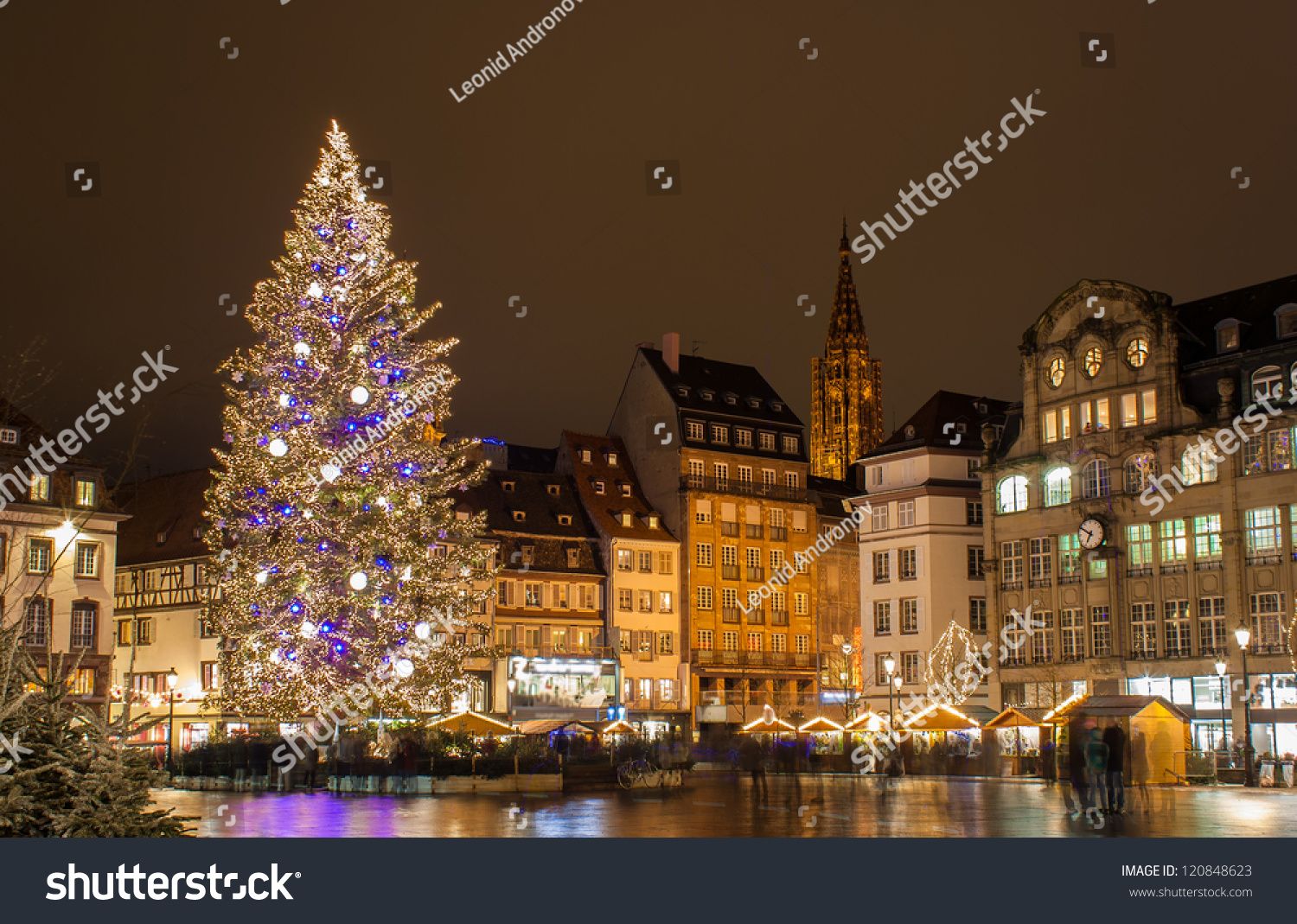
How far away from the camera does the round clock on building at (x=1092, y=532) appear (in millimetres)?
63406

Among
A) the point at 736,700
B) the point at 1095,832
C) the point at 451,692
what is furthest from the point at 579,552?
the point at 1095,832

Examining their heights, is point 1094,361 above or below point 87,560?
above

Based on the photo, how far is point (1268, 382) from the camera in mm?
58594

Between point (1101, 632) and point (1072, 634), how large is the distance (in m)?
1.59

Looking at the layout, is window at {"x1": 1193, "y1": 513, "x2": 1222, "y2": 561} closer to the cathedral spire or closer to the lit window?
the lit window

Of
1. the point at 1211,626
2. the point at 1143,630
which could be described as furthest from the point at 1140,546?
the point at 1211,626

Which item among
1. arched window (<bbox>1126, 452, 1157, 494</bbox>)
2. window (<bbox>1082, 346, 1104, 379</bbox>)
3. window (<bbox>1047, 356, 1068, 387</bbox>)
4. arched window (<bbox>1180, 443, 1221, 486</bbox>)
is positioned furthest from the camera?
window (<bbox>1047, 356, 1068, 387</bbox>)

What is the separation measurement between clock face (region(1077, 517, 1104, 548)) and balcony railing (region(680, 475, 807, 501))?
24803mm

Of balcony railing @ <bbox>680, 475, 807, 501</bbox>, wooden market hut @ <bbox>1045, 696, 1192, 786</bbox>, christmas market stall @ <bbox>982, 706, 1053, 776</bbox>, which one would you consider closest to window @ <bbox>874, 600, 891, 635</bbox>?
balcony railing @ <bbox>680, 475, 807, 501</bbox>

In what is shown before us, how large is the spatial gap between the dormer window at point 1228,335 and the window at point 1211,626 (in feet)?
30.5

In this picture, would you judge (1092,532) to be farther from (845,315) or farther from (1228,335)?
(845,315)

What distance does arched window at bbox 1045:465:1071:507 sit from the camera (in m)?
66.2

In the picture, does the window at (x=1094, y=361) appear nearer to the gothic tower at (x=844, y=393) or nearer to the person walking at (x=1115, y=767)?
the person walking at (x=1115, y=767)

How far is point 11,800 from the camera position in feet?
43.0
